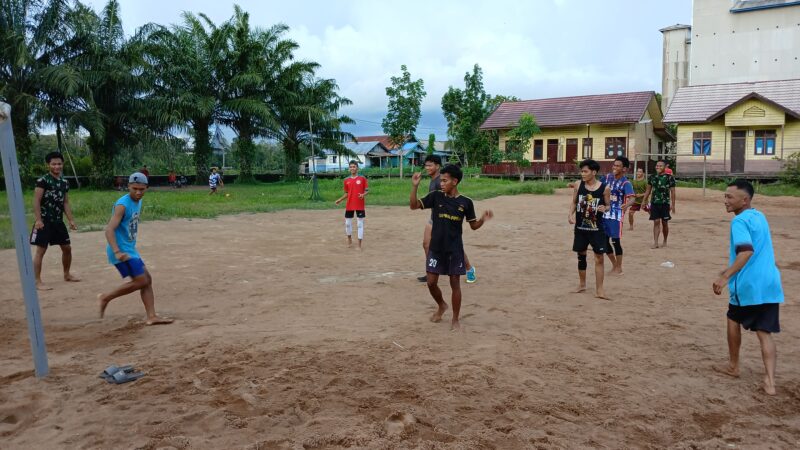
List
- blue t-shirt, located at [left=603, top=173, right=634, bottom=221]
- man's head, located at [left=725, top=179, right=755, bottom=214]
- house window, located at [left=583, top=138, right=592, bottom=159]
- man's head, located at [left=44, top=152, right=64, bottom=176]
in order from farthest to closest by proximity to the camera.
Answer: house window, located at [left=583, top=138, right=592, bottom=159] < blue t-shirt, located at [left=603, top=173, right=634, bottom=221] < man's head, located at [left=44, top=152, right=64, bottom=176] < man's head, located at [left=725, top=179, right=755, bottom=214]

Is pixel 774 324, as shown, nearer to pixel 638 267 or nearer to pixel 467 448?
pixel 467 448

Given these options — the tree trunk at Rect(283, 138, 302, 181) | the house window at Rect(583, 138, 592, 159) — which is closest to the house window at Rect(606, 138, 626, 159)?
the house window at Rect(583, 138, 592, 159)

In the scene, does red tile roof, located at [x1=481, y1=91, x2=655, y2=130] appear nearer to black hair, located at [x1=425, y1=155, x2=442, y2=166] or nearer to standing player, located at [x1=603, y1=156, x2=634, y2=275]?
standing player, located at [x1=603, y1=156, x2=634, y2=275]

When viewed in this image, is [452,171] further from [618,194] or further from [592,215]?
[618,194]

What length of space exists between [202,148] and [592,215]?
3201cm

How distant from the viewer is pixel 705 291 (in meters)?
7.75

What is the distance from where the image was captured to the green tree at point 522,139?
3894 centimetres

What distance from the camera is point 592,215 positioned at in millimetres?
7363

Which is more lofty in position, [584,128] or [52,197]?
[584,128]

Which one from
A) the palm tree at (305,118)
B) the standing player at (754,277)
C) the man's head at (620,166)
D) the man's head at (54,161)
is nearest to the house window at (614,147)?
the palm tree at (305,118)

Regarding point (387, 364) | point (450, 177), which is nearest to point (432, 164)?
point (450, 177)

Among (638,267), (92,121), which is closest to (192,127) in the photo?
(92,121)

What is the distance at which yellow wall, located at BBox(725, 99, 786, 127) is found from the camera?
3167 centimetres

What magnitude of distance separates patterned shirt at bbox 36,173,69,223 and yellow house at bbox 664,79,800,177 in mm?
31741
